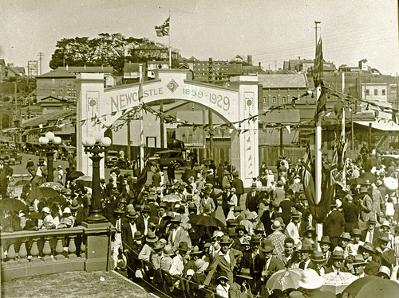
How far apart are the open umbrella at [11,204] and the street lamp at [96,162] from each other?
0.77m

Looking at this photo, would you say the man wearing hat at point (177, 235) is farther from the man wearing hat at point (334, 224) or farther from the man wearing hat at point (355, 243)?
the man wearing hat at point (355, 243)

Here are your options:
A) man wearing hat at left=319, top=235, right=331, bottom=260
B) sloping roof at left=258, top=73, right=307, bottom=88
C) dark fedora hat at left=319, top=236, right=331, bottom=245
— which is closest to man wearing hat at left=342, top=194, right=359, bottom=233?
dark fedora hat at left=319, top=236, right=331, bottom=245

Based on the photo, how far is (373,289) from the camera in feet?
11.9

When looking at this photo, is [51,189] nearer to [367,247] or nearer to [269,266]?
[269,266]

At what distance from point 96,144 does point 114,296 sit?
1220 mm

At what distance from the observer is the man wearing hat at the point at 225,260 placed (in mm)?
4539

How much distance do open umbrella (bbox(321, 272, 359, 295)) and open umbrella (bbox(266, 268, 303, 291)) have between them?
186 millimetres

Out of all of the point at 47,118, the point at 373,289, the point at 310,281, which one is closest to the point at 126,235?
the point at 47,118

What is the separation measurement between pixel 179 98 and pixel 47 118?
129 inches

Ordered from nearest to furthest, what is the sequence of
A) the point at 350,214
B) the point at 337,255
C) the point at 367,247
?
the point at 337,255 → the point at 367,247 → the point at 350,214

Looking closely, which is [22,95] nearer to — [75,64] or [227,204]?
[75,64]

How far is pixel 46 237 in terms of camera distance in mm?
4754

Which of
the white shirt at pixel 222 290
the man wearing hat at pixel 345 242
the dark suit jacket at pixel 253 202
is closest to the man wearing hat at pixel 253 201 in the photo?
the dark suit jacket at pixel 253 202

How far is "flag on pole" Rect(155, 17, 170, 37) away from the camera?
14.4 ft
